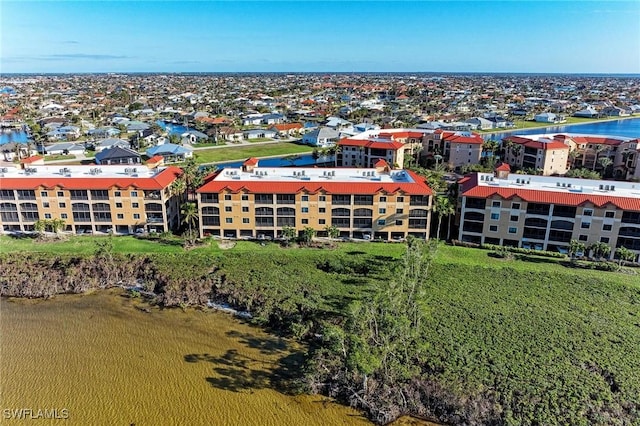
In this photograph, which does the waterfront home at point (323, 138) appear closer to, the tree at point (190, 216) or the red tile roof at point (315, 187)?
the red tile roof at point (315, 187)

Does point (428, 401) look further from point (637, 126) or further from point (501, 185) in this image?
point (637, 126)

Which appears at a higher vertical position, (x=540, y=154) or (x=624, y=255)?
(x=540, y=154)

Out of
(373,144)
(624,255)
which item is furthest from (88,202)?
(624,255)

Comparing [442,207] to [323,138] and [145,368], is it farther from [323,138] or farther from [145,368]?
Answer: [323,138]

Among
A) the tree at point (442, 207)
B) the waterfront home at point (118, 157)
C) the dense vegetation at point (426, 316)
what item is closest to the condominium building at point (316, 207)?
the tree at point (442, 207)

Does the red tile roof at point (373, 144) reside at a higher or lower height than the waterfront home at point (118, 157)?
higher

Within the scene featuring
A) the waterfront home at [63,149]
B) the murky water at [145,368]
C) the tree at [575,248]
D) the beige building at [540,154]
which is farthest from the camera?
the waterfront home at [63,149]

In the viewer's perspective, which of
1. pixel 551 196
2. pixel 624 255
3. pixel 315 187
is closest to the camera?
pixel 624 255
